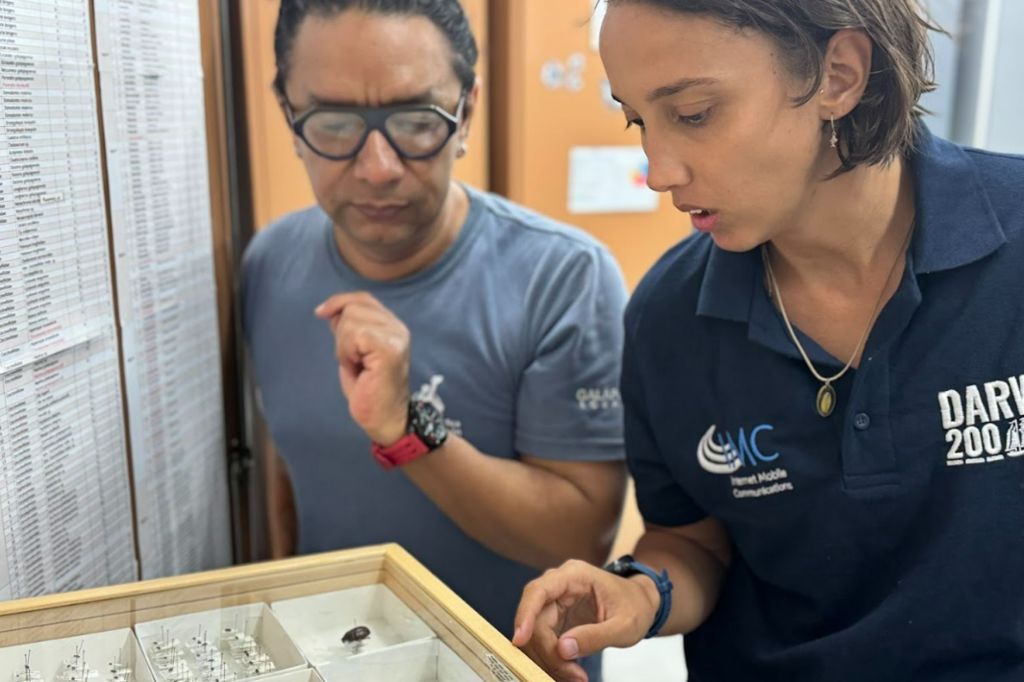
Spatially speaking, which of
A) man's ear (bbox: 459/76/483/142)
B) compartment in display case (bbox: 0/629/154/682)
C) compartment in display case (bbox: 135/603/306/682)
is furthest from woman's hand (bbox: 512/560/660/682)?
man's ear (bbox: 459/76/483/142)

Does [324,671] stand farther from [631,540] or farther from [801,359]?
[631,540]

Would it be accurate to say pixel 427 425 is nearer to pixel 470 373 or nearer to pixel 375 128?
pixel 470 373

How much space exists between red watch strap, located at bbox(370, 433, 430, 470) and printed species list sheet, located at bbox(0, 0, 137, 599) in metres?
0.32

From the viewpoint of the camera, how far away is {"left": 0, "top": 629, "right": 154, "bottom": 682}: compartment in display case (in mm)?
875

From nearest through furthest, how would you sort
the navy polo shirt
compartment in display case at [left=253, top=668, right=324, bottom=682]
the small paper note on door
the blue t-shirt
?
compartment in display case at [left=253, top=668, right=324, bottom=682]
the navy polo shirt
the blue t-shirt
the small paper note on door

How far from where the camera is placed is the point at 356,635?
98 cm

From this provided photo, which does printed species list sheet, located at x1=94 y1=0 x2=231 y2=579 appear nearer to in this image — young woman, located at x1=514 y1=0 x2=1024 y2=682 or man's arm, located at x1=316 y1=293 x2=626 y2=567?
man's arm, located at x1=316 y1=293 x2=626 y2=567

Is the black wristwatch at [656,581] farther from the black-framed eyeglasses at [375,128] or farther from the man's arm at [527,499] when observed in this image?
the black-framed eyeglasses at [375,128]

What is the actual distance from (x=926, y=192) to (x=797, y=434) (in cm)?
29

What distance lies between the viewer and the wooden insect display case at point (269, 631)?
882 millimetres

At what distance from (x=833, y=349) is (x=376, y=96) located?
0.64m

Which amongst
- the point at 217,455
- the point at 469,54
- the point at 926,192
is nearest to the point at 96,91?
the point at 469,54

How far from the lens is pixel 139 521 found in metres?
1.23

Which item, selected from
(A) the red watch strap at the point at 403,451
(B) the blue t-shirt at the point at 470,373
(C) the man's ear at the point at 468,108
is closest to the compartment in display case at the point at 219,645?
(A) the red watch strap at the point at 403,451
